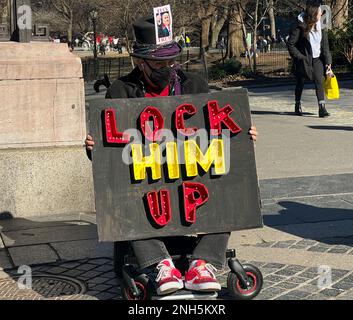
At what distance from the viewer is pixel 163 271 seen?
180 inches

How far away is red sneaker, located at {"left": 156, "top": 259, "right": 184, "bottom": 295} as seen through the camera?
176 inches

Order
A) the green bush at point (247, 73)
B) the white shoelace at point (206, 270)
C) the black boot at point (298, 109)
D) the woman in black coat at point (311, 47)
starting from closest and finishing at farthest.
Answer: the white shoelace at point (206, 270)
the woman in black coat at point (311, 47)
the black boot at point (298, 109)
the green bush at point (247, 73)

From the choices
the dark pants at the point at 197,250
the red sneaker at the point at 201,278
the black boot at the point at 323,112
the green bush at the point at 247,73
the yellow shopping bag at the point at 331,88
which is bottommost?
the red sneaker at the point at 201,278

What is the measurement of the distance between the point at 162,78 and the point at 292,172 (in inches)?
162

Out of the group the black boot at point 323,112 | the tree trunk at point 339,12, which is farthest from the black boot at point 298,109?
the tree trunk at point 339,12

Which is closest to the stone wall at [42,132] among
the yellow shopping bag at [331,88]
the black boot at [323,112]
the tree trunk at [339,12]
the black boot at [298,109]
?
the yellow shopping bag at [331,88]

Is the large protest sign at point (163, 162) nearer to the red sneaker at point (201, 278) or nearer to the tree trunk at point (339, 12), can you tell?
the red sneaker at point (201, 278)

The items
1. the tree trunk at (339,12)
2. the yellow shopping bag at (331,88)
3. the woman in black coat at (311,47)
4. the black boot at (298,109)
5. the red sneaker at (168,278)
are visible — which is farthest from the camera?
the tree trunk at (339,12)

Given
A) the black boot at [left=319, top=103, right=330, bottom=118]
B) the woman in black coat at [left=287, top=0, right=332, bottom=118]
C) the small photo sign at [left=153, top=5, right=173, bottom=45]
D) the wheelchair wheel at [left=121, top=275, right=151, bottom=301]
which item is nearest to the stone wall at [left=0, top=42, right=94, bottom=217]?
the small photo sign at [left=153, top=5, right=173, bottom=45]

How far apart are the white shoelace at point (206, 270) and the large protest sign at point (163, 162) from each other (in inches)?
10.0

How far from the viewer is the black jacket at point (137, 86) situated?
16.6ft

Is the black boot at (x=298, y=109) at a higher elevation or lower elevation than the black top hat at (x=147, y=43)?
lower

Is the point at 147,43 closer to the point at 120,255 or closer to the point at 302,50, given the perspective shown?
the point at 120,255

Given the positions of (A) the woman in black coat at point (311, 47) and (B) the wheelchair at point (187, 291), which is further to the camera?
(A) the woman in black coat at point (311, 47)
